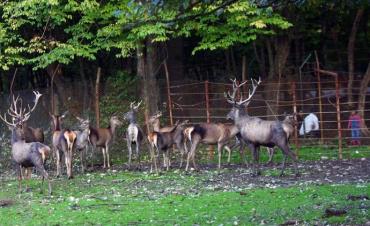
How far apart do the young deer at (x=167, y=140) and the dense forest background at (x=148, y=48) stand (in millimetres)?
2265

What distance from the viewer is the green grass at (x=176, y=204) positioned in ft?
35.7

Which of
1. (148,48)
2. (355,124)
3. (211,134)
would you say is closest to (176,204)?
(211,134)

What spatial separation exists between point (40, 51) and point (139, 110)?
10.4 feet

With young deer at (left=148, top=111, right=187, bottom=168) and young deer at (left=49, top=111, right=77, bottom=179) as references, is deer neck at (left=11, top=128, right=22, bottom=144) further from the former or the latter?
young deer at (left=148, top=111, right=187, bottom=168)

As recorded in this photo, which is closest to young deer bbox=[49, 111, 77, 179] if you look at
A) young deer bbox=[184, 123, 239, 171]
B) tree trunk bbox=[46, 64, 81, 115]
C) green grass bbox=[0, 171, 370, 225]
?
green grass bbox=[0, 171, 370, 225]

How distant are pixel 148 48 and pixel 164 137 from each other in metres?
3.27

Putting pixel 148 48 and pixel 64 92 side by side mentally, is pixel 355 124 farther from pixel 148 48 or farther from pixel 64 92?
pixel 64 92

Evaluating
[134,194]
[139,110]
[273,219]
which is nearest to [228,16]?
[139,110]

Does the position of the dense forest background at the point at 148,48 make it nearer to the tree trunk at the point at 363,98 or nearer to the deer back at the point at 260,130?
the tree trunk at the point at 363,98

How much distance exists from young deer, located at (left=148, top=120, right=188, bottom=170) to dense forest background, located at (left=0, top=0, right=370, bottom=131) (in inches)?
89.2

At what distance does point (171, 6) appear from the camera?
9375 mm

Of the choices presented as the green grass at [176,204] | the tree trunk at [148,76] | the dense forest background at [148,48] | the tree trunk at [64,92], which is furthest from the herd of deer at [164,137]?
the tree trunk at [64,92]

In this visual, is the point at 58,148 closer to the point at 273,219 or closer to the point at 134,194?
the point at 134,194

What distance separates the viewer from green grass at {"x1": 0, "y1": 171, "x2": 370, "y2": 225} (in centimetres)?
1089
